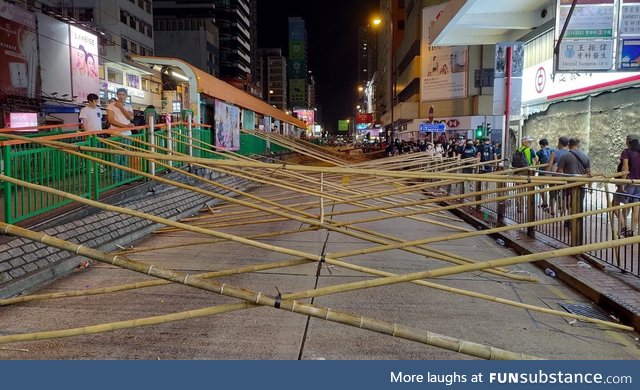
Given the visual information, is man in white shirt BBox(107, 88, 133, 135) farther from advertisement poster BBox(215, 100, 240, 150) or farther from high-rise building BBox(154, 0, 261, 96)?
high-rise building BBox(154, 0, 261, 96)

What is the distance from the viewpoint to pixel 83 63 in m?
39.2

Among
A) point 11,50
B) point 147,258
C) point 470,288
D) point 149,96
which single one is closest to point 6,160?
point 147,258

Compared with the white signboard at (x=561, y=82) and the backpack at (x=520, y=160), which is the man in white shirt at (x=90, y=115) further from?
the white signboard at (x=561, y=82)

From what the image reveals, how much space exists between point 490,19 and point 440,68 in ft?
87.7

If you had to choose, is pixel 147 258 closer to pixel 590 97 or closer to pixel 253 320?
pixel 253 320

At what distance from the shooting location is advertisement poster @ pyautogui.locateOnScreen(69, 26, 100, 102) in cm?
3797

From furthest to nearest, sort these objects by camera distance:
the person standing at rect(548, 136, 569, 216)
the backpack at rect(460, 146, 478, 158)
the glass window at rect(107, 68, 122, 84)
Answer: the glass window at rect(107, 68, 122, 84), the backpack at rect(460, 146, 478, 158), the person standing at rect(548, 136, 569, 216)

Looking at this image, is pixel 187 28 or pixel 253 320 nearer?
pixel 253 320

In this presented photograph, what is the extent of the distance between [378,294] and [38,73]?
3529 centimetres

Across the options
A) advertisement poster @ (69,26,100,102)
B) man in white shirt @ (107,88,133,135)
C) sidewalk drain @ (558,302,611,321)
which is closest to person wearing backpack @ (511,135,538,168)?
sidewalk drain @ (558,302,611,321)

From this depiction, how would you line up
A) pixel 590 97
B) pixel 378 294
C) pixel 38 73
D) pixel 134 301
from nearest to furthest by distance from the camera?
pixel 134 301
pixel 378 294
pixel 590 97
pixel 38 73

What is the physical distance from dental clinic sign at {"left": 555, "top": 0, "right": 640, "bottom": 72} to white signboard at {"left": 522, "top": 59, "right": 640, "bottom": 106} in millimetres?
1323

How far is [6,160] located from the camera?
641 centimetres

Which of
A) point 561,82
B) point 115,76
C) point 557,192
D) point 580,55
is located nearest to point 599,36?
point 580,55
